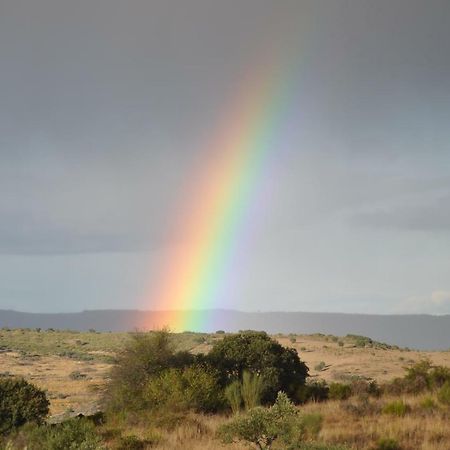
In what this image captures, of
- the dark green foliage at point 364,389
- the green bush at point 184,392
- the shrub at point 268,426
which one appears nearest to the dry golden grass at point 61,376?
the green bush at point 184,392

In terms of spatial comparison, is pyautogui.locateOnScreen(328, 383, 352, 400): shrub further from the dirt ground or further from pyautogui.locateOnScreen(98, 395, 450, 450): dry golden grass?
the dirt ground

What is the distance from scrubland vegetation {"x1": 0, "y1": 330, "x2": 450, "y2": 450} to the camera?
13.3 m

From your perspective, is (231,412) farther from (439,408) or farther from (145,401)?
(439,408)

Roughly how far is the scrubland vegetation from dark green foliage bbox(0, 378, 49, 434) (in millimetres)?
35

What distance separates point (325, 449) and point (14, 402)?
13.9 metres

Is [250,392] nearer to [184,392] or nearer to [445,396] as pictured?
[184,392]

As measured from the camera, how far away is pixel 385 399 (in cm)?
2362

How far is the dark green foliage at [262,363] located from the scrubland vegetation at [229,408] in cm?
5

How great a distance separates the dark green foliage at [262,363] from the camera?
26719 mm

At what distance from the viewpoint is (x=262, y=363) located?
27.6 m

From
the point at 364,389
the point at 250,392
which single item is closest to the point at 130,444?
the point at 250,392

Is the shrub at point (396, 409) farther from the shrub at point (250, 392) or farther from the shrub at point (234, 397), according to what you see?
the shrub at point (234, 397)

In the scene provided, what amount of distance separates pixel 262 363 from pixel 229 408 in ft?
16.0

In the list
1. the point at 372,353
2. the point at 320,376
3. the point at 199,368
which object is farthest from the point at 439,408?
the point at 372,353
